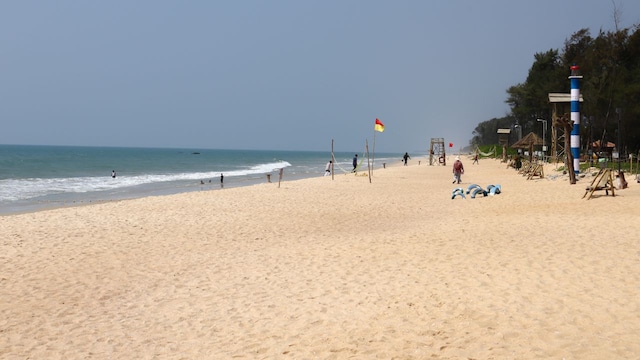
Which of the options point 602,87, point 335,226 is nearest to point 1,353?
point 335,226

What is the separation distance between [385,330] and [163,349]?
228 cm

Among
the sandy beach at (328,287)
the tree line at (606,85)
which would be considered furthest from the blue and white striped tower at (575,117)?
the sandy beach at (328,287)

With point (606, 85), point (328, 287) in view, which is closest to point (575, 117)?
point (606, 85)

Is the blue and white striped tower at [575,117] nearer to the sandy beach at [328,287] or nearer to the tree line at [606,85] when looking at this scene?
the tree line at [606,85]

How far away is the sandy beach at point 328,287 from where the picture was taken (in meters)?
5.20

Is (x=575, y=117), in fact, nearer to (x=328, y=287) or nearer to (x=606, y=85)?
(x=606, y=85)

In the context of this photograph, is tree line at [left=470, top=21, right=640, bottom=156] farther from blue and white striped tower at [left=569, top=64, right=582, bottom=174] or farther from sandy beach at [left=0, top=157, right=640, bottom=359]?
sandy beach at [left=0, top=157, right=640, bottom=359]

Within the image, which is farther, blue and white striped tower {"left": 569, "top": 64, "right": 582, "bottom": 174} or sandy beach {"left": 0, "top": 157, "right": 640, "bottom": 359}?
blue and white striped tower {"left": 569, "top": 64, "right": 582, "bottom": 174}

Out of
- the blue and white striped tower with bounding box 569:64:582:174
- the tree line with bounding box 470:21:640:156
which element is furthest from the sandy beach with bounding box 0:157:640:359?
the tree line with bounding box 470:21:640:156

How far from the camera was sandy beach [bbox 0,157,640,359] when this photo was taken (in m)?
5.20

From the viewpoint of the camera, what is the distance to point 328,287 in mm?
7199

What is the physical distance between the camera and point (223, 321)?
19.9 ft

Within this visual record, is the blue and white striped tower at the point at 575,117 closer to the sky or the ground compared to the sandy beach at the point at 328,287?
closer to the sky

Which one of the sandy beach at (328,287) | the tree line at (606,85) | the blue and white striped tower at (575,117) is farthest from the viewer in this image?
the tree line at (606,85)
